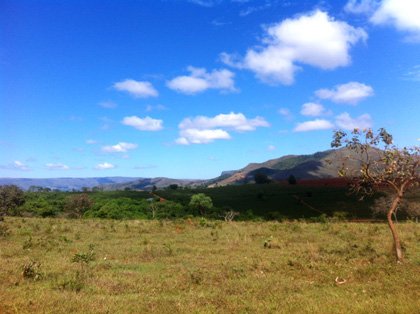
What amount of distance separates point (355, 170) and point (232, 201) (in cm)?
10100

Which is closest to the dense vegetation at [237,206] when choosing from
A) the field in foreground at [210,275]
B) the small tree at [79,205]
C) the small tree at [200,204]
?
the small tree at [79,205]

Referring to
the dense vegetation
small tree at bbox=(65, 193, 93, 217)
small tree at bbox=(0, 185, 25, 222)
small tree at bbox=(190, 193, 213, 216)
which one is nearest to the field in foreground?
the dense vegetation

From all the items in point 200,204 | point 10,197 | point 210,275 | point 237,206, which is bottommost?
point 237,206

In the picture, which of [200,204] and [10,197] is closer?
[200,204]

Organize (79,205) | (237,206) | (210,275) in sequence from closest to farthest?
(210,275) < (79,205) < (237,206)

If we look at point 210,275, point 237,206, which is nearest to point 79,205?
point 237,206

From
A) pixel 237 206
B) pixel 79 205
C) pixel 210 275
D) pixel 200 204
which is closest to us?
pixel 210 275

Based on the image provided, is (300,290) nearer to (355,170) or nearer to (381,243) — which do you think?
(355,170)

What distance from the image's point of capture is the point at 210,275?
14.6 meters

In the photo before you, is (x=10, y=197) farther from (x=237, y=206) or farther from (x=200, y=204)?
(x=237, y=206)

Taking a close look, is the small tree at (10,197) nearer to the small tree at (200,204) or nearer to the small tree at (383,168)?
the small tree at (200,204)

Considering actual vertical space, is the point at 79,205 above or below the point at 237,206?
above

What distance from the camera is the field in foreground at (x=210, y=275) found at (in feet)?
32.8

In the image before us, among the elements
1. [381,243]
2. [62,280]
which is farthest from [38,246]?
[381,243]
